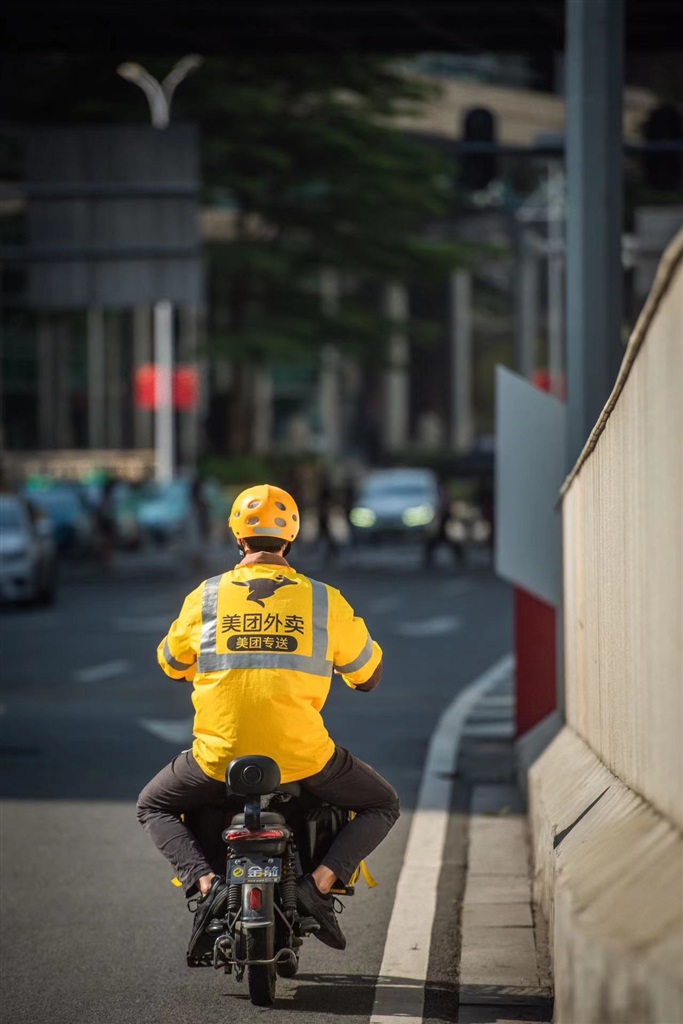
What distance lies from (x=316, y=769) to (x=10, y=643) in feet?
55.0

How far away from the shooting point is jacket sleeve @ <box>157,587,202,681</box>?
6574 mm

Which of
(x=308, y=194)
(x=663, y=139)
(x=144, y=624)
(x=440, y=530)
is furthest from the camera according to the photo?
(x=308, y=194)

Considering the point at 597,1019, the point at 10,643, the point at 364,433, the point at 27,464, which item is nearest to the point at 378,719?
the point at 10,643

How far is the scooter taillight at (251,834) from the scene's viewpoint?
20.4ft

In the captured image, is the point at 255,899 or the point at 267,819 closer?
the point at 255,899

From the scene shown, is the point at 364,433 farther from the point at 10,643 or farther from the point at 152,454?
the point at 10,643

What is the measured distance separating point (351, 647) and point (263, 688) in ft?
1.11

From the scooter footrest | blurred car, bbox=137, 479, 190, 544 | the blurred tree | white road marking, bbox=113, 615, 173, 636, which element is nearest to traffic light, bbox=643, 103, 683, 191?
white road marking, bbox=113, 615, 173, 636

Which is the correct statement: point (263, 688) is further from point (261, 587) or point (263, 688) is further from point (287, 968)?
point (287, 968)

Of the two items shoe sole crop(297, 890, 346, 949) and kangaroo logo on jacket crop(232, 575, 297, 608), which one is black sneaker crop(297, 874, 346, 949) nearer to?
shoe sole crop(297, 890, 346, 949)

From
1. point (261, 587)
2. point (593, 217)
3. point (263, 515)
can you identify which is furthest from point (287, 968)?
point (593, 217)

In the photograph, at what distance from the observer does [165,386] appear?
51219 mm

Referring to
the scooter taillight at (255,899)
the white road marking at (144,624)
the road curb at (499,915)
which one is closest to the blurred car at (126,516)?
the white road marking at (144,624)

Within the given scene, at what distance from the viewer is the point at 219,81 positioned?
153ft
